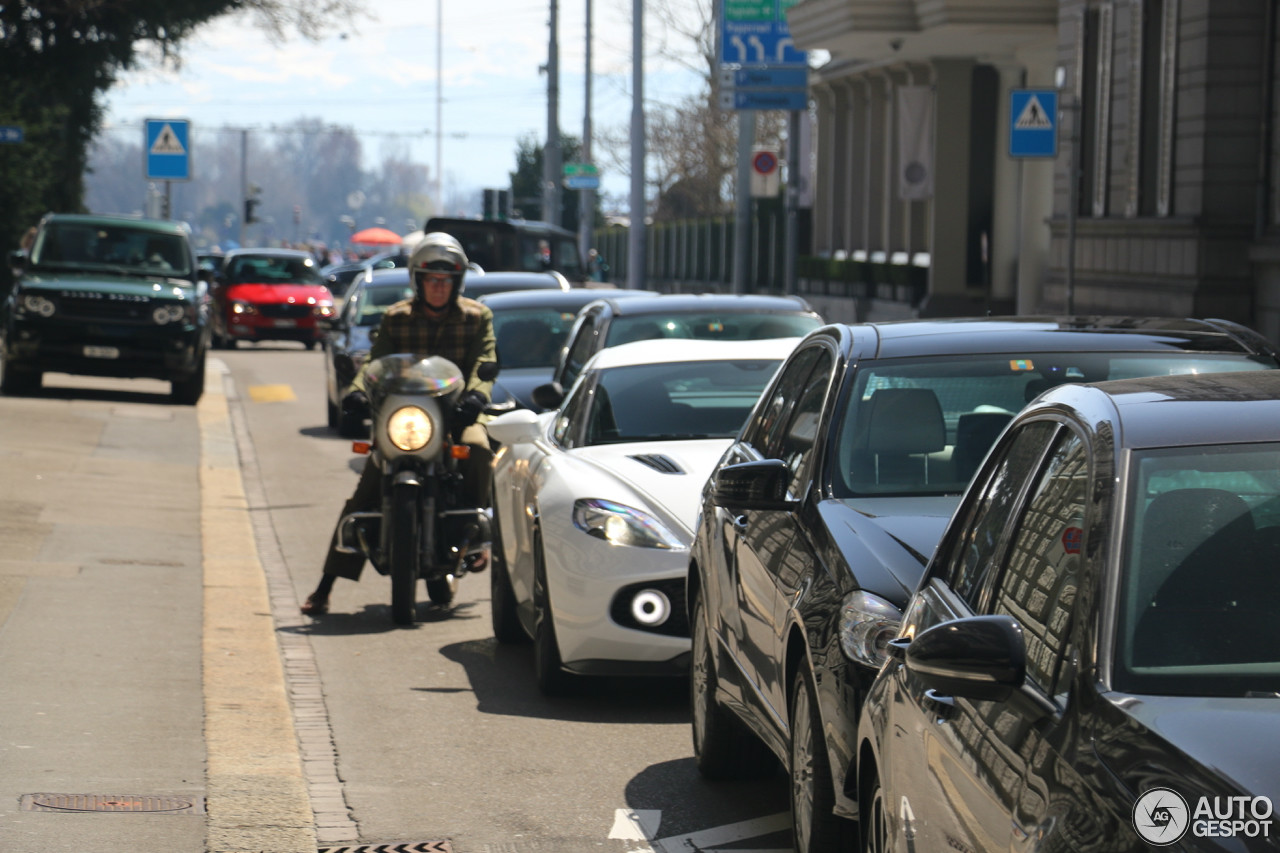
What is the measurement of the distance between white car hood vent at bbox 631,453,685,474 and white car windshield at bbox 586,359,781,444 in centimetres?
47

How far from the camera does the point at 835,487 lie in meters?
5.83

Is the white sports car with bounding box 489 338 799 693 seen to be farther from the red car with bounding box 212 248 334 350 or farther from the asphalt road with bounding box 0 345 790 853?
the red car with bounding box 212 248 334 350

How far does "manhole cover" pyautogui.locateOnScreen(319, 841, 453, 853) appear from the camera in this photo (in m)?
5.81

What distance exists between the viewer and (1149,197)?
77.4 ft

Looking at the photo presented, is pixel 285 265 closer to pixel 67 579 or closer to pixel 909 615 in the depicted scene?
pixel 67 579

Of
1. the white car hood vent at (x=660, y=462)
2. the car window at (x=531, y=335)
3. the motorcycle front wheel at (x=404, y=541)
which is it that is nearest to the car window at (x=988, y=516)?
the white car hood vent at (x=660, y=462)

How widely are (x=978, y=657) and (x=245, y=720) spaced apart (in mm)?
4596

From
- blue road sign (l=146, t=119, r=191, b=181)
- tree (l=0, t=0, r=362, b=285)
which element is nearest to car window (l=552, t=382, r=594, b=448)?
blue road sign (l=146, t=119, r=191, b=181)

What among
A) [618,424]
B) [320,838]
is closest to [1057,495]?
[320,838]

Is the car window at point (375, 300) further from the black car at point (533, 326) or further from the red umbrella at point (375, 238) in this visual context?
the red umbrella at point (375, 238)

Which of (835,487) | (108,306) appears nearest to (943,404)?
(835,487)

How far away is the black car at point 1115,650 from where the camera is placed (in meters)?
2.72

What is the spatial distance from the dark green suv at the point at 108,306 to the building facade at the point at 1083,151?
9.00 metres

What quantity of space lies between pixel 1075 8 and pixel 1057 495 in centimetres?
2303
